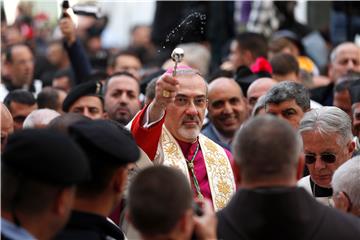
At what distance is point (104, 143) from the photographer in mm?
4734

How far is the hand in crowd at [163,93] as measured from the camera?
661 centimetres

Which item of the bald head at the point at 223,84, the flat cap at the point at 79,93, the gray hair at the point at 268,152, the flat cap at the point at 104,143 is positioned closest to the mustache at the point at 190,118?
the bald head at the point at 223,84

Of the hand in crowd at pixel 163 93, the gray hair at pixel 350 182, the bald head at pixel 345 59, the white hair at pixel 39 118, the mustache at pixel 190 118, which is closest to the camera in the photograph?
the gray hair at pixel 350 182

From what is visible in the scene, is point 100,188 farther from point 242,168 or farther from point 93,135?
point 242,168

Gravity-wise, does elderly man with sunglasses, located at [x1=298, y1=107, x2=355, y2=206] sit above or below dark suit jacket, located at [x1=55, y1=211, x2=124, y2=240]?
below

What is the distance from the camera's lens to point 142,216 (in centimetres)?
435

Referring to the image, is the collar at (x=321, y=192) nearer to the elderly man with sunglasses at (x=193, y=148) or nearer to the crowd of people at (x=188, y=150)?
the crowd of people at (x=188, y=150)

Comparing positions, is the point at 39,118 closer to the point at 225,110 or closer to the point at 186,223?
the point at 225,110

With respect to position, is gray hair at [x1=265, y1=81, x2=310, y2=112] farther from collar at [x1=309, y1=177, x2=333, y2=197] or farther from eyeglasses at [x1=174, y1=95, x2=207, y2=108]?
collar at [x1=309, y1=177, x2=333, y2=197]

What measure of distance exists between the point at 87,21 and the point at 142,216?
14.7 m

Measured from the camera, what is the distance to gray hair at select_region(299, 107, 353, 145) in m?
6.87

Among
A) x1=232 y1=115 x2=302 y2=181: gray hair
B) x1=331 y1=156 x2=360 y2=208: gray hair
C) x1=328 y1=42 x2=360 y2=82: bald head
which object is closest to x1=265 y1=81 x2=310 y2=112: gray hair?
x1=331 y1=156 x2=360 y2=208: gray hair

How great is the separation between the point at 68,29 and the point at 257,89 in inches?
94.3

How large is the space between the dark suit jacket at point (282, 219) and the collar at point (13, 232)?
0.88 meters
